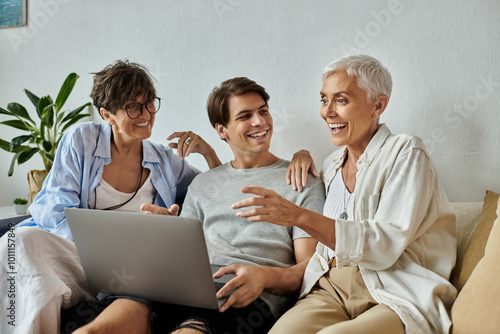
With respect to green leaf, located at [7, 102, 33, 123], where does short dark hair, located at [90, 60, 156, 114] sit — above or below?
above

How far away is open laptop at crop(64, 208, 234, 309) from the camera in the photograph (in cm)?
137

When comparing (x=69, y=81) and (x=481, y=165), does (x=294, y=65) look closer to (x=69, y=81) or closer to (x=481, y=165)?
(x=481, y=165)

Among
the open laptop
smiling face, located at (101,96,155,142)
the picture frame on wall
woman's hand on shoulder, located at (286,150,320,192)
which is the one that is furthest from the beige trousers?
the picture frame on wall

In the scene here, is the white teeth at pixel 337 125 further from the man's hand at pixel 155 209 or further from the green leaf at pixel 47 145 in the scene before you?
the green leaf at pixel 47 145

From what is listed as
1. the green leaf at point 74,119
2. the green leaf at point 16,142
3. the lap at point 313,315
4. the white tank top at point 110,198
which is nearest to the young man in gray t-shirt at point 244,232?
the lap at point 313,315

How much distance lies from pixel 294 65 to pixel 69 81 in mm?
1318

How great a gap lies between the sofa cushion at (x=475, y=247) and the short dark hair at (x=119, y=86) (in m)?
1.42

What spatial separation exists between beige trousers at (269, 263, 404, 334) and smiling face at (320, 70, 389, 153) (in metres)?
0.45

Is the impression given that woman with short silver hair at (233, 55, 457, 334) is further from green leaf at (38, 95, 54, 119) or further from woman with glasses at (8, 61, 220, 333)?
green leaf at (38, 95, 54, 119)

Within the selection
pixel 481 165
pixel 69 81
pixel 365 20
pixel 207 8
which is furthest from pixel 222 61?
pixel 481 165

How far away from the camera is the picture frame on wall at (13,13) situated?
3.02 metres

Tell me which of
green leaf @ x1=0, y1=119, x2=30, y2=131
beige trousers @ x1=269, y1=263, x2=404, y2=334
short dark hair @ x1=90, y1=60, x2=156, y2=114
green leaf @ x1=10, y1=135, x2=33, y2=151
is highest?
short dark hair @ x1=90, y1=60, x2=156, y2=114

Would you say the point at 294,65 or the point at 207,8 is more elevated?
the point at 207,8

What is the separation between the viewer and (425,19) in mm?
1994
